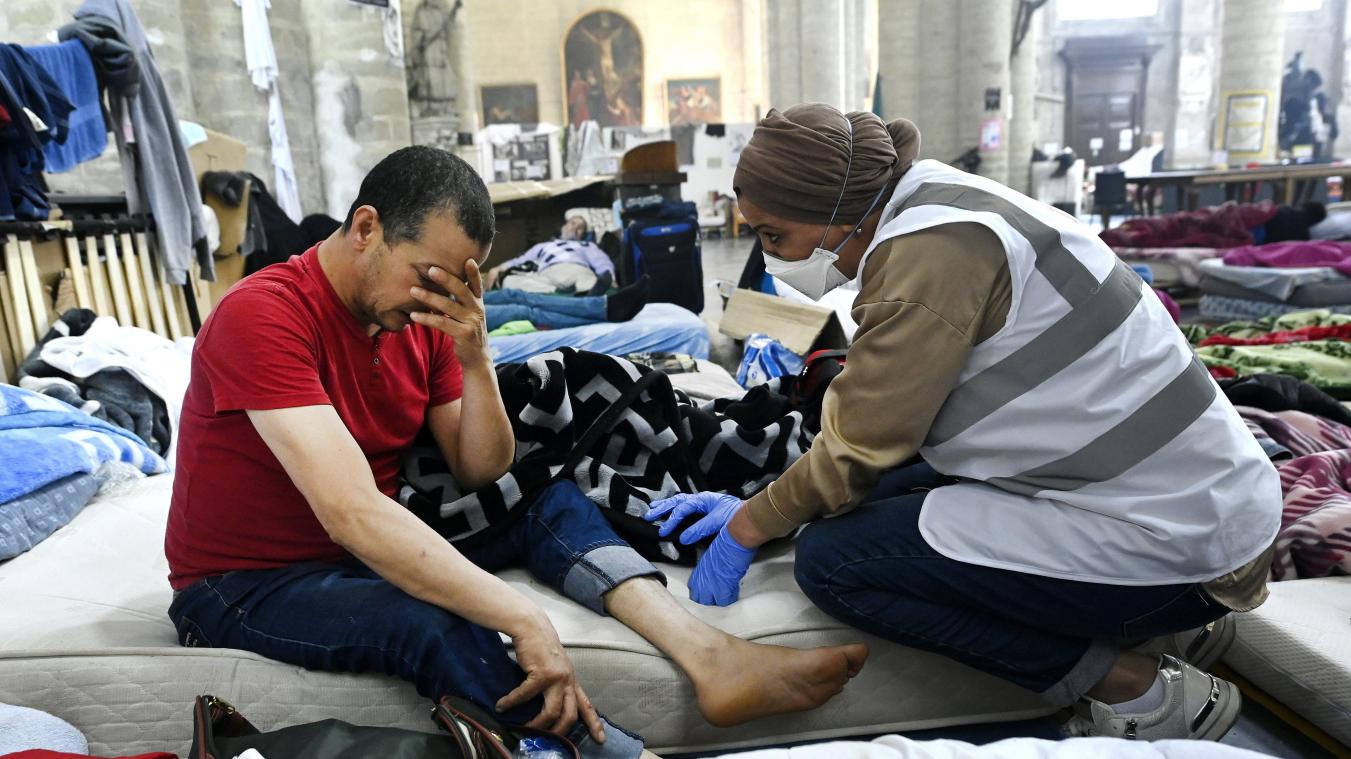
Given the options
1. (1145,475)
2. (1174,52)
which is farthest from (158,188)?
(1174,52)

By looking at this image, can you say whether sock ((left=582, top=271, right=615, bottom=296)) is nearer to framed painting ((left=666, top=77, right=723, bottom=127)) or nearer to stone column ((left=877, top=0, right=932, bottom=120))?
stone column ((left=877, top=0, right=932, bottom=120))

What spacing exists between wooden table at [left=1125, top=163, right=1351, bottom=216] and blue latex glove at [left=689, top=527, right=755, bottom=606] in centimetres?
937

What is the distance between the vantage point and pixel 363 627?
5.08ft

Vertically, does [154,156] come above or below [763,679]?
above

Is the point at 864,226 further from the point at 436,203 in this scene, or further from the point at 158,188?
the point at 158,188

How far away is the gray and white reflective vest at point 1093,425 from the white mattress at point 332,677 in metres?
0.42

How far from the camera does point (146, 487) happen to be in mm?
2693

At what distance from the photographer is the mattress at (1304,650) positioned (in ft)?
5.76

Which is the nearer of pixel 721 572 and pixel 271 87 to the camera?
pixel 721 572

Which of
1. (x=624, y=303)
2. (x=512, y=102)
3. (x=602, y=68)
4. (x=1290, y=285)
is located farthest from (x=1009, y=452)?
(x=512, y=102)

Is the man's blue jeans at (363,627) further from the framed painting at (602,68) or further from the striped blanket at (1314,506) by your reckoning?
the framed painting at (602,68)

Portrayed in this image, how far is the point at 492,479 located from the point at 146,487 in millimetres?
1340

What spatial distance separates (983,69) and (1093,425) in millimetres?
10430

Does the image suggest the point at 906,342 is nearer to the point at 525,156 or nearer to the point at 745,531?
the point at 745,531
